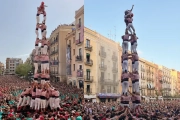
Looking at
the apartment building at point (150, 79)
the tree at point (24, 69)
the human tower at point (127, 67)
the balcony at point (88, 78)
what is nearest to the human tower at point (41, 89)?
the balcony at point (88, 78)

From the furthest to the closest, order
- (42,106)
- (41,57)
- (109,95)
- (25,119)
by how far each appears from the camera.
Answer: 1. (41,57)
2. (42,106)
3. (25,119)
4. (109,95)

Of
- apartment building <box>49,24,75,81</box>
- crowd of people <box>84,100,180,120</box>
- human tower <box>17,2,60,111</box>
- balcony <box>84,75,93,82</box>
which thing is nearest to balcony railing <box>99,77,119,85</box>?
balcony <box>84,75,93,82</box>

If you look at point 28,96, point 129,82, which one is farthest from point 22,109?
point 129,82

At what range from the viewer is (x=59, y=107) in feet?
13.9

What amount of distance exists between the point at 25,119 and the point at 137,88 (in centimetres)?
151

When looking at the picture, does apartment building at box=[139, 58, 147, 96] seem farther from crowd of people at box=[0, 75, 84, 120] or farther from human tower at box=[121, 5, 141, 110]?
crowd of people at box=[0, 75, 84, 120]

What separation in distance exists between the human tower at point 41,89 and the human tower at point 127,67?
163cm

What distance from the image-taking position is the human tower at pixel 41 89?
4.19 meters

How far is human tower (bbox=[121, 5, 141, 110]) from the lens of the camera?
294 cm

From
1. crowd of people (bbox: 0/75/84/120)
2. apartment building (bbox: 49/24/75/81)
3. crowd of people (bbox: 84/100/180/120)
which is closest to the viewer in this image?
crowd of people (bbox: 84/100/180/120)

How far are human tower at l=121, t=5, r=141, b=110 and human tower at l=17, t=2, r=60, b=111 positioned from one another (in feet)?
5.34

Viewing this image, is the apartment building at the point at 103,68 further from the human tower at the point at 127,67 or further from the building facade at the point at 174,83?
the building facade at the point at 174,83

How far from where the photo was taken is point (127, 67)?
3000 millimetres

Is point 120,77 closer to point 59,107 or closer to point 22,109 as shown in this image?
point 59,107
